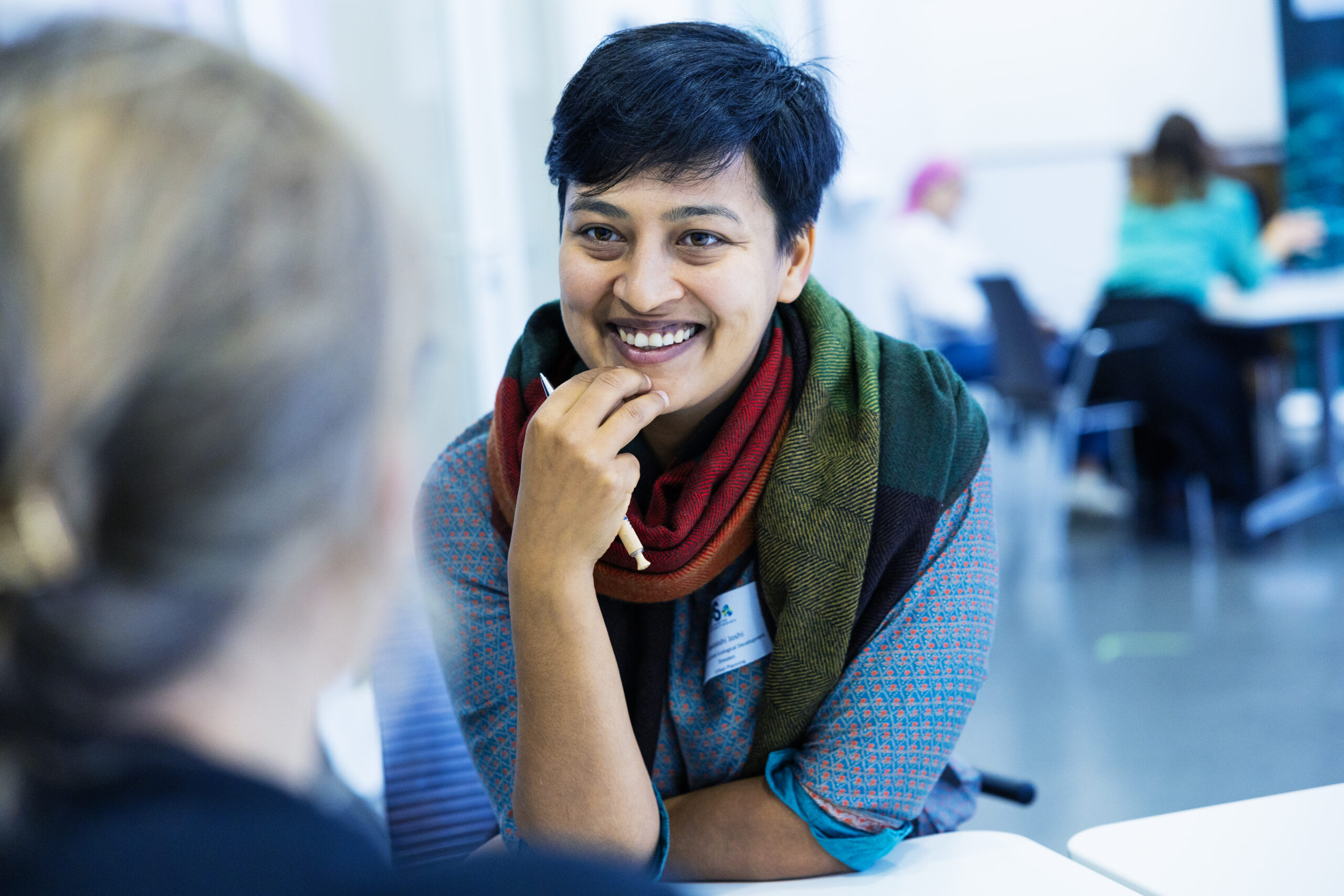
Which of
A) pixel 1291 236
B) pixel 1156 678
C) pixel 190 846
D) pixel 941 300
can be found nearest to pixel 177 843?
pixel 190 846

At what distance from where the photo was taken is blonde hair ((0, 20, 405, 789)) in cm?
43

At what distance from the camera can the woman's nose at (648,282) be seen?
1.20 metres

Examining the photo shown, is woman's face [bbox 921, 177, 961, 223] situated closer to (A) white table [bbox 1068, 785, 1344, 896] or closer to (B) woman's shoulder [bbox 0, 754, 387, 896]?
(A) white table [bbox 1068, 785, 1344, 896]

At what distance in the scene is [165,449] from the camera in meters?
0.45

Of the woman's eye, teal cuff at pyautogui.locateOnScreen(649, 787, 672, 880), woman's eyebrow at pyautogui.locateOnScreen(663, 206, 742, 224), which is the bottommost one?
teal cuff at pyautogui.locateOnScreen(649, 787, 672, 880)

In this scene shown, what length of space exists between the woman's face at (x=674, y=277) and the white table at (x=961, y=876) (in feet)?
1.60

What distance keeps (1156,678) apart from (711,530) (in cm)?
240

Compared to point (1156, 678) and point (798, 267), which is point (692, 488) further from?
point (1156, 678)

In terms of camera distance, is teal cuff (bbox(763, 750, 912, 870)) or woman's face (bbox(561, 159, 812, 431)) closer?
teal cuff (bbox(763, 750, 912, 870))

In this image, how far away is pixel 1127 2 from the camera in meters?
6.89

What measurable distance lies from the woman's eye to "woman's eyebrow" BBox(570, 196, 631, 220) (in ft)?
0.10

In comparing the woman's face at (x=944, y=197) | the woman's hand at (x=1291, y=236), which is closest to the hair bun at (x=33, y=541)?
the woman's hand at (x=1291, y=236)

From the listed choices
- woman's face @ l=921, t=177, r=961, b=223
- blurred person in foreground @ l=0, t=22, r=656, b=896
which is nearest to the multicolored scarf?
blurred person in foreground @ l=0, t=22, r=656, b=896

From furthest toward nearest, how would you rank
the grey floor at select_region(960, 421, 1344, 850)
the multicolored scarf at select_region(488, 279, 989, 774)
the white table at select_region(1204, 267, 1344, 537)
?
the white table at select_region(1204, 267, 1344, 537) → the grey floor at select_region(960, 421, 1344, 850) → the multicolored scarf at select_region(488, 279, 989, 774)
